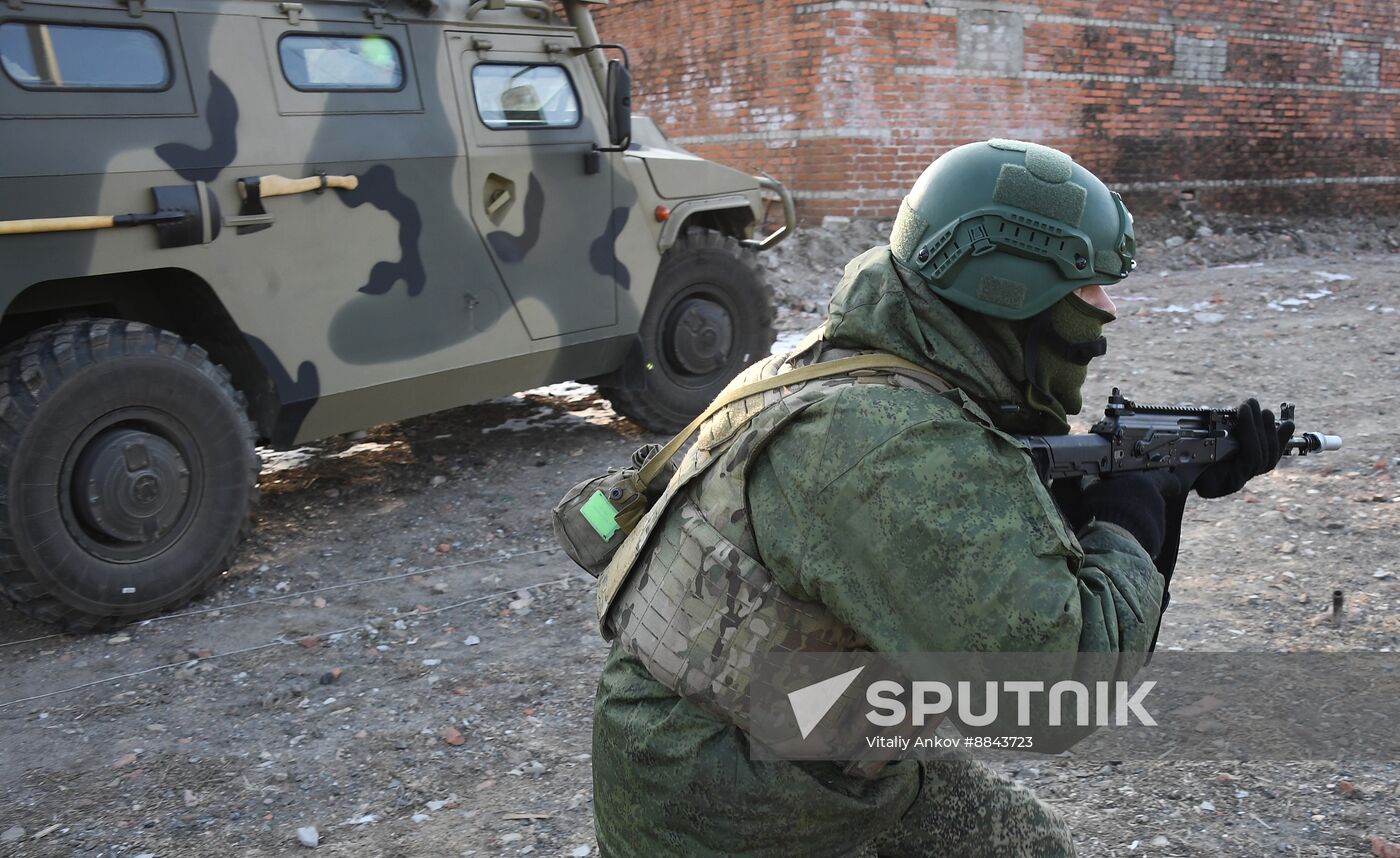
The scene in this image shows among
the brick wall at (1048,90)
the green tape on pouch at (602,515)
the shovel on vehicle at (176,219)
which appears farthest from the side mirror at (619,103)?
the brick wall at (1048,90)

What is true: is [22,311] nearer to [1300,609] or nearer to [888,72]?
[1300,609]

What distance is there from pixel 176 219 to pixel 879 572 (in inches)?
136

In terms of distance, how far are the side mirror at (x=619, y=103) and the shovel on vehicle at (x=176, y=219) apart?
1.84 meters

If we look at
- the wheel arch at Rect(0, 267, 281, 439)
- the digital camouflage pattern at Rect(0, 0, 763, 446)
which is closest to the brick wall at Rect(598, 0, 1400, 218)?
the digital camouflage pattern at Rect(0, 0, 763, 446)

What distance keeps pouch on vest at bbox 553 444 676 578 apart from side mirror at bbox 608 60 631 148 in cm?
360

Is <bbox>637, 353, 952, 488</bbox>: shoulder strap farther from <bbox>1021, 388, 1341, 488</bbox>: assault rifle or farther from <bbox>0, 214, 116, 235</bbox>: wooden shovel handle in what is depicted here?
<bbox>0, 214, 116, 235</bbox>: wooden shovel handle

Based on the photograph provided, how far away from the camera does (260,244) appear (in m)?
4.42

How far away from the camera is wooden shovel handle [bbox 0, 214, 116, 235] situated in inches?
149

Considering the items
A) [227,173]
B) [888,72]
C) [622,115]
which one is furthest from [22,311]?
[888,72]

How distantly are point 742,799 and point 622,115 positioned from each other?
4.24 metres

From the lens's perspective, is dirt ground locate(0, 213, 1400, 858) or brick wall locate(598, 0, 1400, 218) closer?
dirt ground locate(0, 213, 1400, 858)

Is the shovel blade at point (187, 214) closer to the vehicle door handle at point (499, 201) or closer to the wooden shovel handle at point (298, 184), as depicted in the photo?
the wooden shovel handle at point (298, 184)

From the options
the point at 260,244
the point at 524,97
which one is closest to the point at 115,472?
the point at 260,244

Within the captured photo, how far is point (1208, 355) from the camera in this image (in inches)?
297
